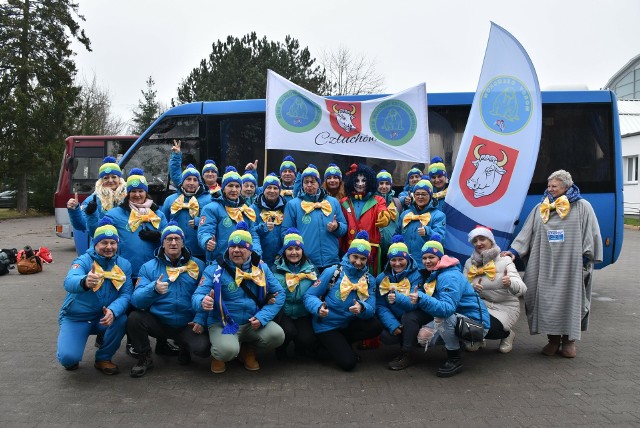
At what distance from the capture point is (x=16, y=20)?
27625mm

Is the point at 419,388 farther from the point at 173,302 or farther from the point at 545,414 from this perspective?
the point at 173,302

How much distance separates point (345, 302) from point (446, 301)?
92 centimetres

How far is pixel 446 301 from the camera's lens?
4.85 metres

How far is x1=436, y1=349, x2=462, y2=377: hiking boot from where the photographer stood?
4.84 m

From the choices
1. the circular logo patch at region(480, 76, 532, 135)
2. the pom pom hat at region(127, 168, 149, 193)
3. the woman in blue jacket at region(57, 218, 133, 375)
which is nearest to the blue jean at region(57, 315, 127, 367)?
the woman in blue jacket at region(57, 218, 133, 375)

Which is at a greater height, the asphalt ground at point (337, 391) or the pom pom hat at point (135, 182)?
the pom pom hat at point (135, 182)

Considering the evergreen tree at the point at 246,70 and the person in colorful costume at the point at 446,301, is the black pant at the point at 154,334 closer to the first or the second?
the person in colorful costume at the point at 446,301

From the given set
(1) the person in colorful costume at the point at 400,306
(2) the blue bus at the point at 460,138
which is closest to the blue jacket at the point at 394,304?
(1) the person in colorful costume at the point at 400,306

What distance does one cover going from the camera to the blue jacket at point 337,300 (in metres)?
5.06

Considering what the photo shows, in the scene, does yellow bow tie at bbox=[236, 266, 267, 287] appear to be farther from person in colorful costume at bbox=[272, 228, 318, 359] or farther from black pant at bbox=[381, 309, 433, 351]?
black pant at bbox=[381, 309, 433, 351]

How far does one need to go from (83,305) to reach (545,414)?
12.8 ft

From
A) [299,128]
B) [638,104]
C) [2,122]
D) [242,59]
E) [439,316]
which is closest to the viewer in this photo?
[439,316]

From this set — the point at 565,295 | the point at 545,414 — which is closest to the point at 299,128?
the point at 565,295

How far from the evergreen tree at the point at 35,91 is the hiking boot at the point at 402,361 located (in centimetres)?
2734
